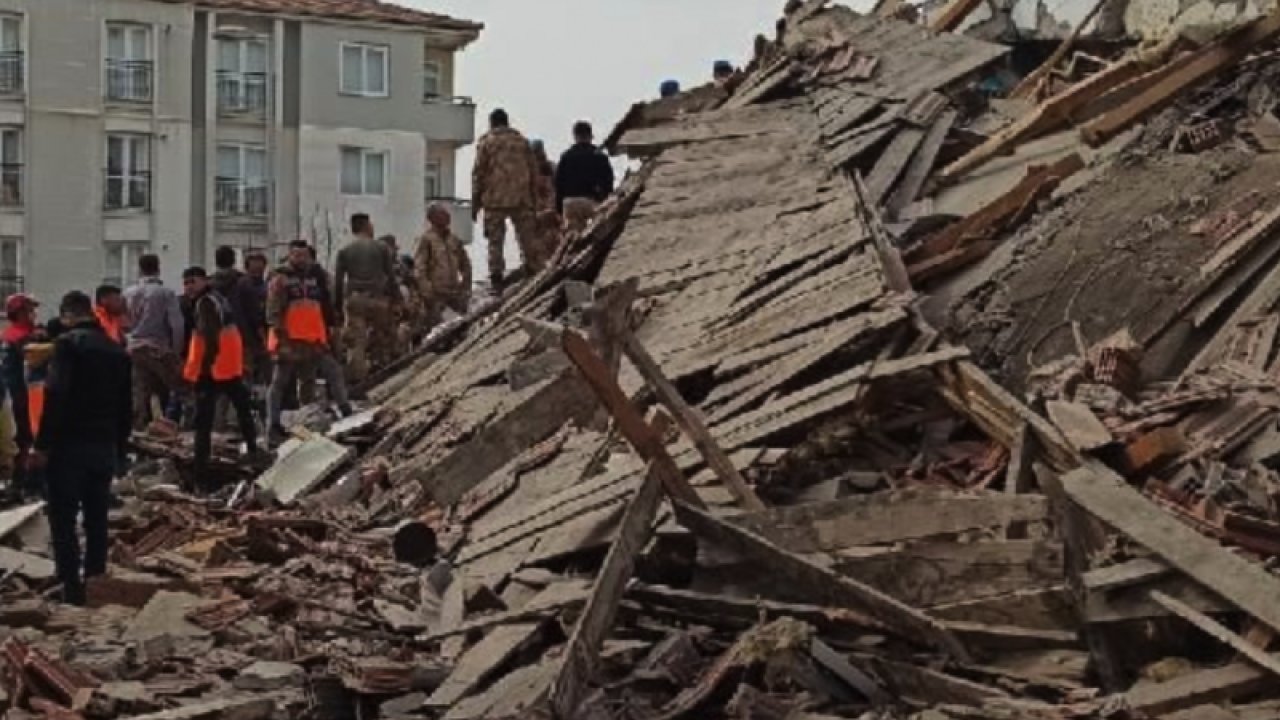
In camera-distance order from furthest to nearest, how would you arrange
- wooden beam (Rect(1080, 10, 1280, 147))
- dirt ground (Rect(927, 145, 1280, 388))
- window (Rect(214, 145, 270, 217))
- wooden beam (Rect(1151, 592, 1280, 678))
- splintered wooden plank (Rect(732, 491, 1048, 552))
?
window (Rect(214, 145, 270, 217)) → wooden beam (Rect(1080, 10, 1280, 147)) → dirt ground (Rect(927, 145, 1280, 388)) → splintered wooden plank (Rect(732, 491, 1048, 552)) → wooden beam (Rect(1151, 592, 1280, 678))

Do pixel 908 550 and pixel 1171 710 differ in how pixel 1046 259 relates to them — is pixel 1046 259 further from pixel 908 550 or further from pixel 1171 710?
pixel 1171 710

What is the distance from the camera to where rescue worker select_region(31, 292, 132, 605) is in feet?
38.4

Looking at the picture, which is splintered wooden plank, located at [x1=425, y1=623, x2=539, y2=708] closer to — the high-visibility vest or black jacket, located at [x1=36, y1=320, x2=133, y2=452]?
black jacket, located at [x1=36, y1=320, x2=133, y2=452]

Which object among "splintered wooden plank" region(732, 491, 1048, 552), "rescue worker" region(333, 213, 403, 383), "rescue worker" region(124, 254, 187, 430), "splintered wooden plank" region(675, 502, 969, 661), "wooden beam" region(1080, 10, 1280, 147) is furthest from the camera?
"rescue worker" region(333, 213, 403, 383)

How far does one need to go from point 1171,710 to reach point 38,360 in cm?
947

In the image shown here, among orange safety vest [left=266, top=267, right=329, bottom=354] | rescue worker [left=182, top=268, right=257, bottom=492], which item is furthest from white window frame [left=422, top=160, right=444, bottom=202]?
rescue worker [left=182, top=268, right=257, bottom=492]

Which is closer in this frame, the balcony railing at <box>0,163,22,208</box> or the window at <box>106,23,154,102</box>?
the balcony railing at <box>0,163,22,208</box>

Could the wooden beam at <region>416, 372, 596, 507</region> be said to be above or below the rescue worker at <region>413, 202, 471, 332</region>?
below

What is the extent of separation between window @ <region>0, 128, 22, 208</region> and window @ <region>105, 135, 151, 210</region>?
1982 millimetres

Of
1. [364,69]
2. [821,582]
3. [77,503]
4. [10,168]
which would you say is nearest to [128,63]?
[10,168]

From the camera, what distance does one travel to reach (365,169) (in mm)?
50469

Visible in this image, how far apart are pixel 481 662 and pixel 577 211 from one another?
11034mm

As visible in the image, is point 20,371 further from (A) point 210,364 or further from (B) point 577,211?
(B) point 577,211

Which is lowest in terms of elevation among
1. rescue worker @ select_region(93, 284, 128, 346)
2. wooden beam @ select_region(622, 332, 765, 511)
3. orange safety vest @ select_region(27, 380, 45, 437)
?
orange safety vest @ select_region(27, 380, 45, 437)
